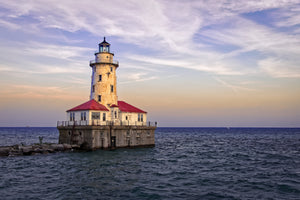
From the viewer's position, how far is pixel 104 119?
4309cm

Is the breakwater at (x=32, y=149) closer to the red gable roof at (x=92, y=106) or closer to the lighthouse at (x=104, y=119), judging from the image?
the lighthouse at (x=104, y=119)

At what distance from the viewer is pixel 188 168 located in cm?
3080

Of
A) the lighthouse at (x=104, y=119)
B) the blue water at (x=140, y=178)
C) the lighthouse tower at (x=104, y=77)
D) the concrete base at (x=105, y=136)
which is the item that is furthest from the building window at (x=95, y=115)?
the blue water at (x=140, y=178)

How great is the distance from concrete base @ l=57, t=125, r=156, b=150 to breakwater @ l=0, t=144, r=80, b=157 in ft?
4.60

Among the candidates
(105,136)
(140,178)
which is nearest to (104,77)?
(105,136)

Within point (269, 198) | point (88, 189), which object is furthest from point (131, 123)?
point (269, 198)

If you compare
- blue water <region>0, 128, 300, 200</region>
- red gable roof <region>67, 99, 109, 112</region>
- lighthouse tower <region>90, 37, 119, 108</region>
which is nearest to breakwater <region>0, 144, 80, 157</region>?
blue water <region>0, 128, 300, 200</region>

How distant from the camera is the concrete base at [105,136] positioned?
40.4 meters

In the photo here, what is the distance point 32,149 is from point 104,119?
1155cm

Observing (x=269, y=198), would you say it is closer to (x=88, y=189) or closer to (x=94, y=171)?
(x=88, y=189)

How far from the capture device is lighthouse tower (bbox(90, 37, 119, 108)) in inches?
1857

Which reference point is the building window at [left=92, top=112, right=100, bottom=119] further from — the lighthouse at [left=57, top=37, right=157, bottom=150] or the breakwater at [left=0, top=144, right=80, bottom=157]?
the breakwater at [left=0, top=144, right=80, bottom=157]

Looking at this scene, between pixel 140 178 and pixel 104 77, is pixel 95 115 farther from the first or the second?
pixel 140 178

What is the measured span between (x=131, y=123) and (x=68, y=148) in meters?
11.9
